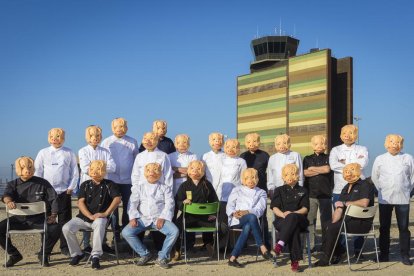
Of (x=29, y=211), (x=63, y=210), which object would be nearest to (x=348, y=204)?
(x=63, y=210)

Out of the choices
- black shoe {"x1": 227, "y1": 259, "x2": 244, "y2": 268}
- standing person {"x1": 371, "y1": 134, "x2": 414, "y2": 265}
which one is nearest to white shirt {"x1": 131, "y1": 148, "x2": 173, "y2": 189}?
black shoe {"x1": 227, "y1": 259, "x2": 244, "y2": 268}

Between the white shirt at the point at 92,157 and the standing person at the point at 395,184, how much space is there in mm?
3919

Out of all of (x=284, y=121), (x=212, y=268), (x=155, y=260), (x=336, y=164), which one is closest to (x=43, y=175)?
(x=155, y=260)

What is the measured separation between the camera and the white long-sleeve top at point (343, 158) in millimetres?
7285

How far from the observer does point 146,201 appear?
6871 millimetres

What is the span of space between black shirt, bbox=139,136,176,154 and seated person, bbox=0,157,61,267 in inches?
73.0

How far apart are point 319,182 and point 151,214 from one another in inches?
103

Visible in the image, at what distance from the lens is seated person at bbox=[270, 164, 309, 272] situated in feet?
20.9

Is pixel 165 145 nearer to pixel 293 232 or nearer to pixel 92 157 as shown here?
pixel 92 157

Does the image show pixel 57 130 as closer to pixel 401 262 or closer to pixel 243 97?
pixel 401 262

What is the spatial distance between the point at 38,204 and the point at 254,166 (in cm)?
331

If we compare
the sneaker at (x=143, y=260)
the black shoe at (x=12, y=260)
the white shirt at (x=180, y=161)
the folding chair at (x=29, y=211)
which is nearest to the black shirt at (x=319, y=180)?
the white shirt at (x=180, y=161)

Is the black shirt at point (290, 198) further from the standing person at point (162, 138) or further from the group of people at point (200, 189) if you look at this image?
the standing person at point (162, 138)

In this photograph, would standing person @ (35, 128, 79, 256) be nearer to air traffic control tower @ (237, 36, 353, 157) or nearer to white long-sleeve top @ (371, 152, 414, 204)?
white long-sleeve top @ (371, 152, 414, 204)
